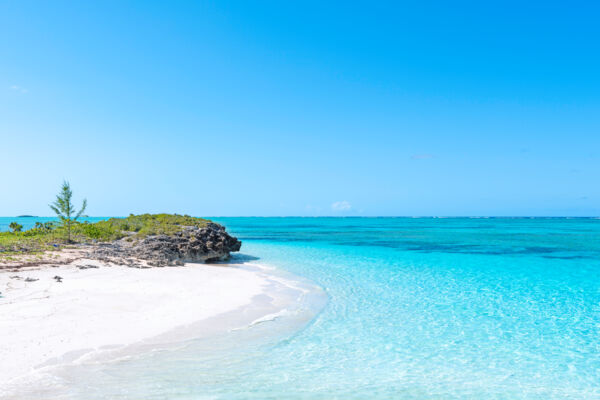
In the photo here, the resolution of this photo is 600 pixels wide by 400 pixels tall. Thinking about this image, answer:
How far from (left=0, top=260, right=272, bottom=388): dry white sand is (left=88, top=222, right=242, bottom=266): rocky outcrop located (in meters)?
2.86

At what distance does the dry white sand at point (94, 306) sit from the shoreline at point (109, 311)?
21 millimetres

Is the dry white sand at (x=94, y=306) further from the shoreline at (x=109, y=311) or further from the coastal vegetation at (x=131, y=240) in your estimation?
the coastal vegetation at (x=131, y=240)

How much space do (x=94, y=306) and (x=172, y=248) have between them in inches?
500

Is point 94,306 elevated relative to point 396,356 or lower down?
elevated

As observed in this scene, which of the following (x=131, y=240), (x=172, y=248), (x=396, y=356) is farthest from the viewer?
(x=131, y=240)

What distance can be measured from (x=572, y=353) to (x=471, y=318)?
10.3 feet

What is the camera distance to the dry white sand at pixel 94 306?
783 centimetres

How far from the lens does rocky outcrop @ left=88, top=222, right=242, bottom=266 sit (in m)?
21.3

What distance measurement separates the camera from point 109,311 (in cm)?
1065

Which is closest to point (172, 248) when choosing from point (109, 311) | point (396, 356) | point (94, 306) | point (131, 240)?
point (131, 240)

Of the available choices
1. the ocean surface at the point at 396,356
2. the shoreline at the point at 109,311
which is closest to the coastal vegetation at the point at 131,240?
the shoreline at the point at 109,311

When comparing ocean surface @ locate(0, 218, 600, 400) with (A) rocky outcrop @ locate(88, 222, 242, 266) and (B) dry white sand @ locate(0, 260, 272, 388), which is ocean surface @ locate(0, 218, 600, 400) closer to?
(B) dry white sand @ locate(0, 260, 272, 388)

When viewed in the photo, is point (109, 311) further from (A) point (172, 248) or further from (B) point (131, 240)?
(B) point (131, 240)

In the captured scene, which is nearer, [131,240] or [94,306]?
[94,306]
